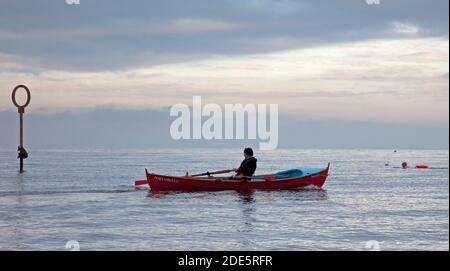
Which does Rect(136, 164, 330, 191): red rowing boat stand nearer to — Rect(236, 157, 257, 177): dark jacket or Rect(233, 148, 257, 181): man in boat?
Rect(233, 148, 257, 181): man in boat

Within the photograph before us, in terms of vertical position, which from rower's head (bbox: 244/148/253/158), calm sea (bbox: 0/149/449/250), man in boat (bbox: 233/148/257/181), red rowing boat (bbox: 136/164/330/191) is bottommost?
calm sea (bbox: 0/149/449/250)

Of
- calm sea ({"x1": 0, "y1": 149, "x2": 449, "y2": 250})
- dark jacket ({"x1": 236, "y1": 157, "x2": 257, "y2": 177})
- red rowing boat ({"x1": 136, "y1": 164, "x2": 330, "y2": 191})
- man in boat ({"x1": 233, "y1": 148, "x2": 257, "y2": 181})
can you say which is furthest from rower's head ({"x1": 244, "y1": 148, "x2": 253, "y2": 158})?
calm sea ({"x1": 0, "y1": 149, "x2": 449, "y2": 250})

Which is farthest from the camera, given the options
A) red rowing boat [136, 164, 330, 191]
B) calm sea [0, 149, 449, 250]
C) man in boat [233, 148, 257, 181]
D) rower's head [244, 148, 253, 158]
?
red rowing boat [136, 164, 330, 191]

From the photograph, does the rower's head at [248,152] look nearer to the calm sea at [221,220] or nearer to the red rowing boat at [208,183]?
the red rowing boat at [208,183]

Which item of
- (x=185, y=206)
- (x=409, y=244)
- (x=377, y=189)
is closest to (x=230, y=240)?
(x=409, y=244)

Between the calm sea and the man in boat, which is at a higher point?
the man in boat

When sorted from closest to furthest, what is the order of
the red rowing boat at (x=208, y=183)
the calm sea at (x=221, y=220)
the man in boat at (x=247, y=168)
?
the calm sea at (x=221, y=220) → the man in boat at (x=247, y=168) → the red rowing boat at (x=208, y=183)

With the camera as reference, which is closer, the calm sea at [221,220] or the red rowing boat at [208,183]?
the calm sea at [221,220]

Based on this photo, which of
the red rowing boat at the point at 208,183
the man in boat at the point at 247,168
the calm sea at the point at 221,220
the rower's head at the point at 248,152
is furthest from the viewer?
the red rowing boat at the point at 208,183

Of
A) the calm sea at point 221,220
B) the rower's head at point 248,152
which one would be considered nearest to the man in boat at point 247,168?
the rower's head at point 248,152

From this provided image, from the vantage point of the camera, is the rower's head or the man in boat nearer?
the rower's head

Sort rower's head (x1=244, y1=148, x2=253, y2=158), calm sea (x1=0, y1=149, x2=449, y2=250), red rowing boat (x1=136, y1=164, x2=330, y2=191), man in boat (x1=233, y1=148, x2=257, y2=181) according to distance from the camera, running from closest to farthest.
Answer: calm sea (x1=0, y1=149, x2=449, y2=250)
rower's head (x1=244, y1=148, x2=253, y2=158)
man in boat (x1=233, y1=148, x2=257, y2=181)
red rowing boat (x1=136, y1=164, x2=330, y2=191)

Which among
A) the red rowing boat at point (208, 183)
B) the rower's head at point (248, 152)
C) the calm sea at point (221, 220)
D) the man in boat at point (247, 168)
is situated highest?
the rower's head at point (248, 152)

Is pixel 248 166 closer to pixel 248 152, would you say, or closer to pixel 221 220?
pixel 248 152
